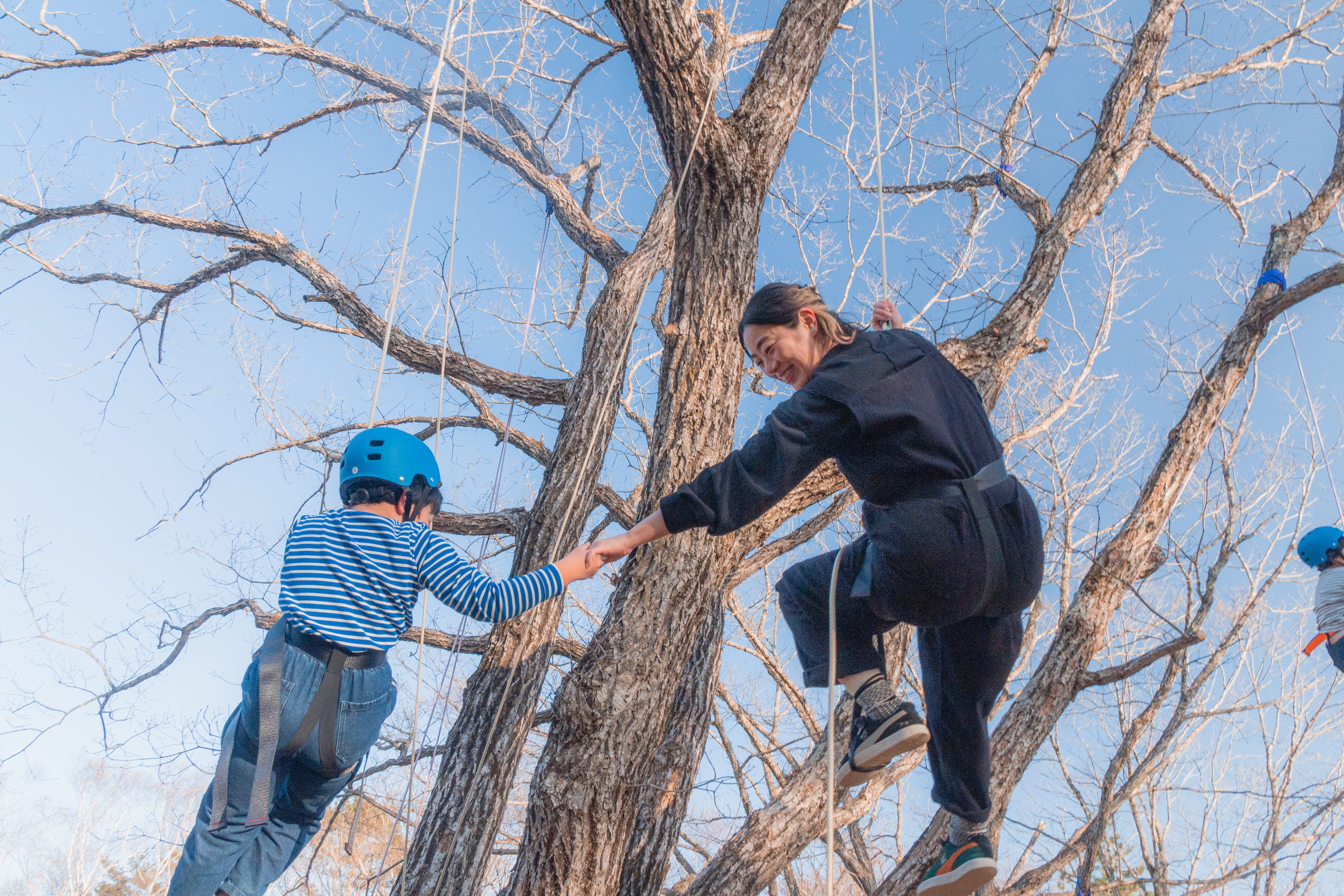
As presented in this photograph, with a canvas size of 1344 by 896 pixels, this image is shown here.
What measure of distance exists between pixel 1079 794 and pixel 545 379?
5.82 metres

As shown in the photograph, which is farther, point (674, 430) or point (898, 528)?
point (674, 430)

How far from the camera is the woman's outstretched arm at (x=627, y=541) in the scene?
6.60 feet

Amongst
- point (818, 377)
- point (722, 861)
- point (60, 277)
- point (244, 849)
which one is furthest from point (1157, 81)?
point (60, 277)

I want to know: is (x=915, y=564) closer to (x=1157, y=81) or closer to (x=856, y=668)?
(x=856, y=668)

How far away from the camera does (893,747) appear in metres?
2.12

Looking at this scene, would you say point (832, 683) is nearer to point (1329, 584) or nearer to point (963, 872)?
point (963, 872)

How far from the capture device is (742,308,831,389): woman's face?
2.23m

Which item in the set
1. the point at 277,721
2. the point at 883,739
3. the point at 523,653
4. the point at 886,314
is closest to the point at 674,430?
the point at 886,314

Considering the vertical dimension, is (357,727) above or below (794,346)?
below

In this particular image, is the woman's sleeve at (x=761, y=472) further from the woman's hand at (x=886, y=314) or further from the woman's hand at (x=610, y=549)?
the woman's hand at (x=886, y=314)

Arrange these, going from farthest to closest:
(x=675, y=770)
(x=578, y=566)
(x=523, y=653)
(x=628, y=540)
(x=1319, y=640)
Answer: (x=1319, y=640) < (x=523, y=653) < (x=675, y=770) < (x=578, y=566) < (x=628, y=540)

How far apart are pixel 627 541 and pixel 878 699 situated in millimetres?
853

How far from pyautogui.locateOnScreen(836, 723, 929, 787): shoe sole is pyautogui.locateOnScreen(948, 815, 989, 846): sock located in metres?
0.31

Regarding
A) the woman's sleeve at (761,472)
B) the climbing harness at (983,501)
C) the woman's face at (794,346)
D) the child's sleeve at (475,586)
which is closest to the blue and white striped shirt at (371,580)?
the child's sleeve at (475,586)
